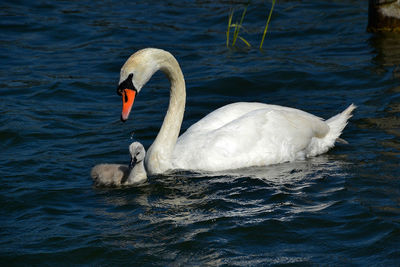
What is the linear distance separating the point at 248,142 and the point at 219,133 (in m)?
0.34

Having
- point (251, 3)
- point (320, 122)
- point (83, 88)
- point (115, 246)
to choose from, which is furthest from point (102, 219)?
point (251, 3)

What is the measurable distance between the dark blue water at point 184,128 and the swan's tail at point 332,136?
133 millimetres

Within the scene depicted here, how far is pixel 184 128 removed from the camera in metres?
10.2

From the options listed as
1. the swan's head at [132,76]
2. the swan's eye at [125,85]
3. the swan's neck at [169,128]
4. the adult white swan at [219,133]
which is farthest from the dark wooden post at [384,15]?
the swan's eye at [125,85]

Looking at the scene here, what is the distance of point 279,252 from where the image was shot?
640cm

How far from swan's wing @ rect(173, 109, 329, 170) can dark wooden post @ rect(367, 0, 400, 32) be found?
524cm

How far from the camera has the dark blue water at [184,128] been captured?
21.7 ft

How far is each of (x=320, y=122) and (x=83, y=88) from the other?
441 cm

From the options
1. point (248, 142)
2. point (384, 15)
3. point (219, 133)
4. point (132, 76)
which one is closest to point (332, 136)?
point (248, 142)

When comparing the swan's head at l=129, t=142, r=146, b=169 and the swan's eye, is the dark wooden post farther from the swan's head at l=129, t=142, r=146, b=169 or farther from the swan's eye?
the swan's head at l=129, t=142, r=146, b=169

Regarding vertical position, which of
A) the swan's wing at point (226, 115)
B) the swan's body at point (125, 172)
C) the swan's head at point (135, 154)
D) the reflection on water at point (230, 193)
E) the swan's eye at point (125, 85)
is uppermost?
the swan's eye at point (125, 85)

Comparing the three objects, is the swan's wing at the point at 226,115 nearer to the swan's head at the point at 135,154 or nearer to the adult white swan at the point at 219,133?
the adult white swan at the point at 219,133

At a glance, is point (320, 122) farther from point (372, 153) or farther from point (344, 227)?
point (344, 227)

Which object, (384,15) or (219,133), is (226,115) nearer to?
(219,133)
